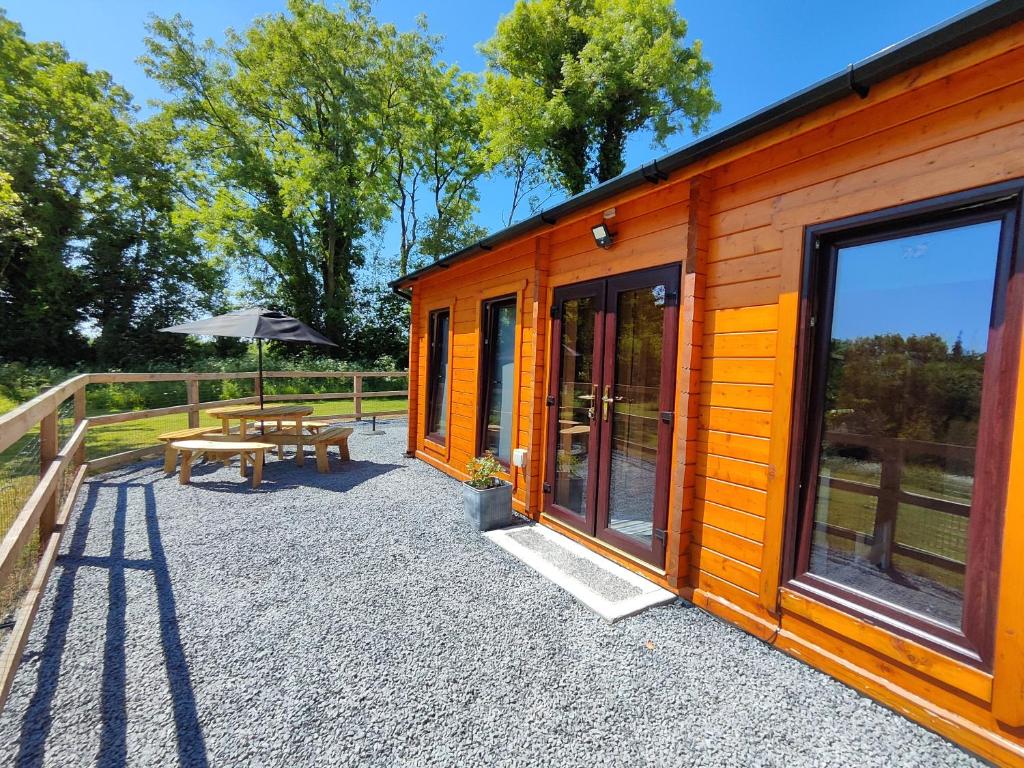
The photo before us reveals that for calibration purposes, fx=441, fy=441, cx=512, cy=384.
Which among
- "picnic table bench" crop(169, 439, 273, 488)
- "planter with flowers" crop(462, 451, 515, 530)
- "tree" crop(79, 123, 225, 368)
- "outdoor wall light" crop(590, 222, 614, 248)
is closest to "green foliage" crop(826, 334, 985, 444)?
"outdoor wall light" crop(590, 222, 614, 248)

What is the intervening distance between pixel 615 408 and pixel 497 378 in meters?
1.82

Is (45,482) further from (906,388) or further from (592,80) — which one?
(592,80)

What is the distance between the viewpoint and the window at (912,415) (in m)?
1.61

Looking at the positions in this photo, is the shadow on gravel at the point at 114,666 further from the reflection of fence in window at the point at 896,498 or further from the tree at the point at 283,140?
the tree at the point at 283,140

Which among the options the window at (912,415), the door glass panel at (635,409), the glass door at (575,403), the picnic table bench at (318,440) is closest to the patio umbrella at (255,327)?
the picnic table bench at (318,440)

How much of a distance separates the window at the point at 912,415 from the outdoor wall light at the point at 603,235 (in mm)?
1345

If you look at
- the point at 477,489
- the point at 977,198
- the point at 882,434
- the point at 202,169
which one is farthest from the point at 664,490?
the point at 202,169

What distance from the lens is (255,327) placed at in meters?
5.07

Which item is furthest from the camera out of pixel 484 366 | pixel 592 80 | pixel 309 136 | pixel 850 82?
pixel 309 136

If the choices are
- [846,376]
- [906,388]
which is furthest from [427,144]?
[906,388]

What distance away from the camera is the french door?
109 inches

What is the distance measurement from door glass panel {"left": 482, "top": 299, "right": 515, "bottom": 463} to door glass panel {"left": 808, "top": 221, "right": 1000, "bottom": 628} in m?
2.78

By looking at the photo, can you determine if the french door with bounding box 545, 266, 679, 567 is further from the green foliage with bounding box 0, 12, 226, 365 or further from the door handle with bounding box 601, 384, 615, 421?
the green foliage with bounding box 0, 12, 226, 365

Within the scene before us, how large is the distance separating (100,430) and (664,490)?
10056 mm
